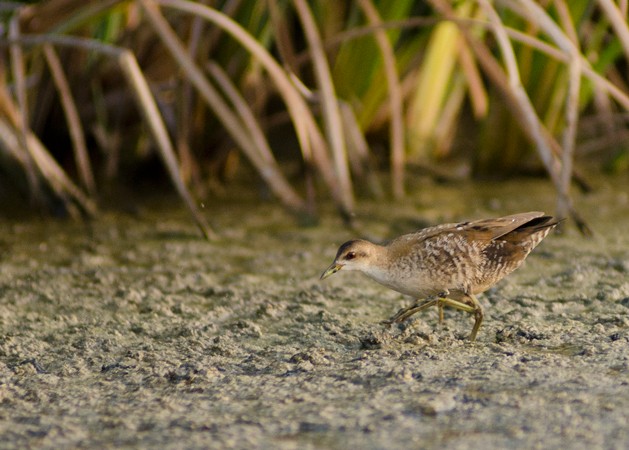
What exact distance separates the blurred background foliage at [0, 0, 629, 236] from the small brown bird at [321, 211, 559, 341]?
37.2 inches

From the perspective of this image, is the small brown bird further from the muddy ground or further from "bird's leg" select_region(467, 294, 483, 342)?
the muddy ground

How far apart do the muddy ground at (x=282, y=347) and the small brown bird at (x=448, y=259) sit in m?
0.13

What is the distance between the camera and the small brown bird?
300cm

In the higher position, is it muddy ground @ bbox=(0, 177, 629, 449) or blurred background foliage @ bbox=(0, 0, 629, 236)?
blurred background foliage @ bbox=(0, 0, 629, 236)

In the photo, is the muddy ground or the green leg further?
the green leg

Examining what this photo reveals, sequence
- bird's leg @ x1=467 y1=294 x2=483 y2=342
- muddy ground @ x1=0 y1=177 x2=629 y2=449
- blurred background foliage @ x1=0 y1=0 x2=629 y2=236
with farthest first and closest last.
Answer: blurred background foliage @ x1=0 y1=0 x2=629 y2=236, bird's leg @ x1=467 y1=294 x2=483 y2=342, muddy ground @ x1=0 y1=177 x2=629 y2=449

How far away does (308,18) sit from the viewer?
13.8ft

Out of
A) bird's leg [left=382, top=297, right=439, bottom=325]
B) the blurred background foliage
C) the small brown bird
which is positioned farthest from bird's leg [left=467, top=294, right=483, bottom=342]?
the blurred background foliage

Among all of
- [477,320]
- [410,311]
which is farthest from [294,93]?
[477,320]

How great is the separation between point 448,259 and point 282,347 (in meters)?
0.57

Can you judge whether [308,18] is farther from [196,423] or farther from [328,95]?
[196,423]

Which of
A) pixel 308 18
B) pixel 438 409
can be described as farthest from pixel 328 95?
pixel 438 409

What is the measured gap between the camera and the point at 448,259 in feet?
9.85

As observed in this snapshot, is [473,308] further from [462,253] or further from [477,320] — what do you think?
[462,253]
